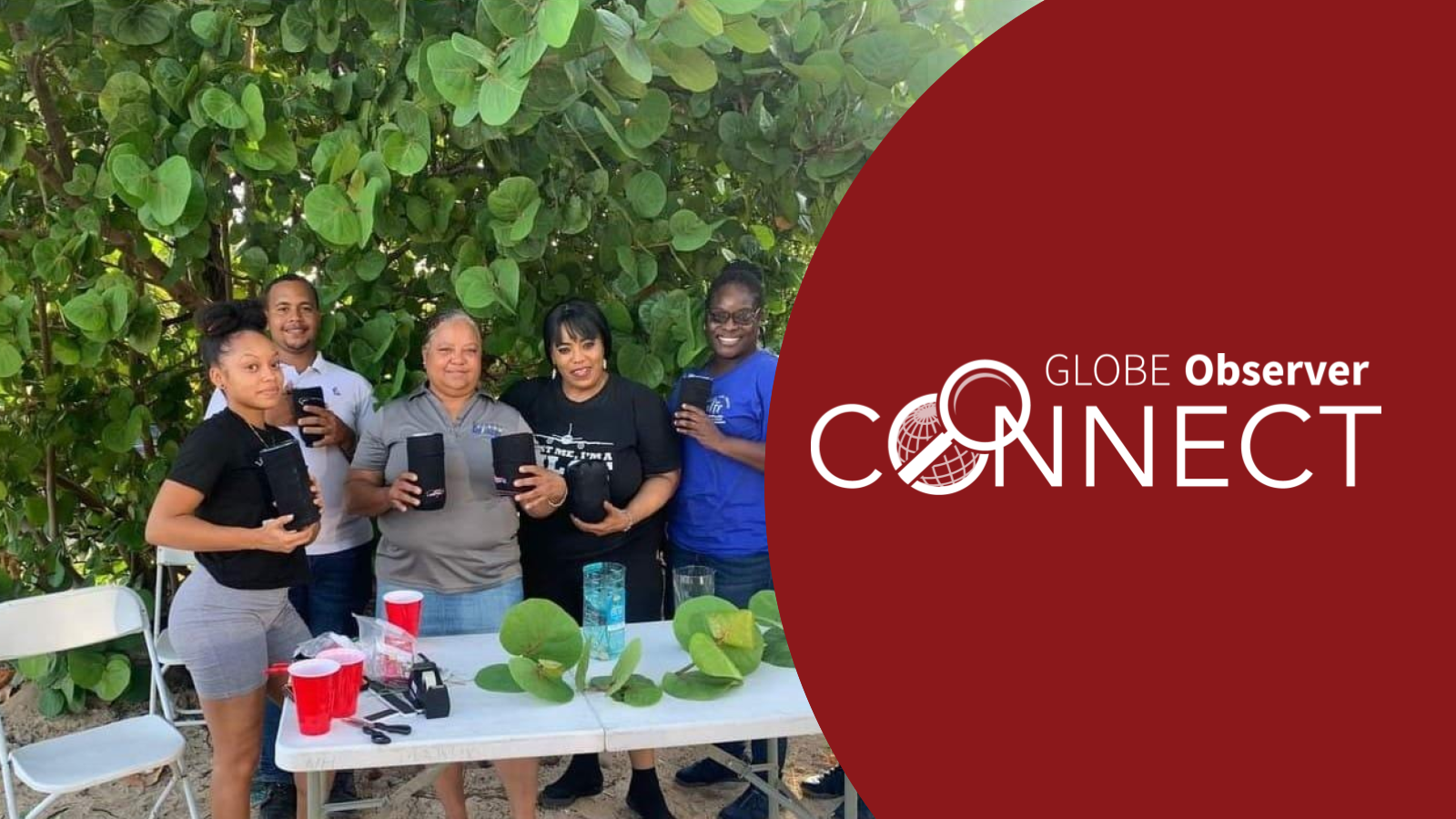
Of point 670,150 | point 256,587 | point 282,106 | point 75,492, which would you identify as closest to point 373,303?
point 282,106

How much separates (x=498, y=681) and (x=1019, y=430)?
Result: 1.11 metres

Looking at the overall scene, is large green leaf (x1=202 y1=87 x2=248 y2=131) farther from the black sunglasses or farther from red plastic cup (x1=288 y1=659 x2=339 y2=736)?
red plastic cup (x1=288 y1=659 x2=339 y2=736)

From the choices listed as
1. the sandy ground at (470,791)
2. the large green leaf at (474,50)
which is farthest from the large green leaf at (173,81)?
the sandy ground at (470,791)

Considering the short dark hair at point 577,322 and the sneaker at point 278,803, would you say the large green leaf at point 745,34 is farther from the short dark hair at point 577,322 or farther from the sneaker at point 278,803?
the sneaker at point 278,803

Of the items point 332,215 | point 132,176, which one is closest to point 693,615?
point 332,215

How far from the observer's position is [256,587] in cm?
224

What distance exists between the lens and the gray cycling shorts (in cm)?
218

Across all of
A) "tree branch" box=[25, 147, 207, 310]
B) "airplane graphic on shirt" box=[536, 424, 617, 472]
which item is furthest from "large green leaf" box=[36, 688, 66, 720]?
"airplane graphic on shirt" box=[536, 424, 617, 472]

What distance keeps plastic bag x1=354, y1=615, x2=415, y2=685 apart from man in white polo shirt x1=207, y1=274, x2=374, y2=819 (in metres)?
0.76

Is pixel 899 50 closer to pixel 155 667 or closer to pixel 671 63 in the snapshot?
pixel 671 63

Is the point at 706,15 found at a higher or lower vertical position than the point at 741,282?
higher

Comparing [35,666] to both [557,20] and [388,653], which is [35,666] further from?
[557,20]

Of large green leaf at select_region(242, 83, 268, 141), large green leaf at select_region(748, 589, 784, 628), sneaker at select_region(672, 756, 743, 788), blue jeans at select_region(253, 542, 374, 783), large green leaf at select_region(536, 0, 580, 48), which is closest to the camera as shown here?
large green leaf at select_region(536, 0, 580, 48)

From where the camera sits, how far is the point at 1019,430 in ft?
7.51
